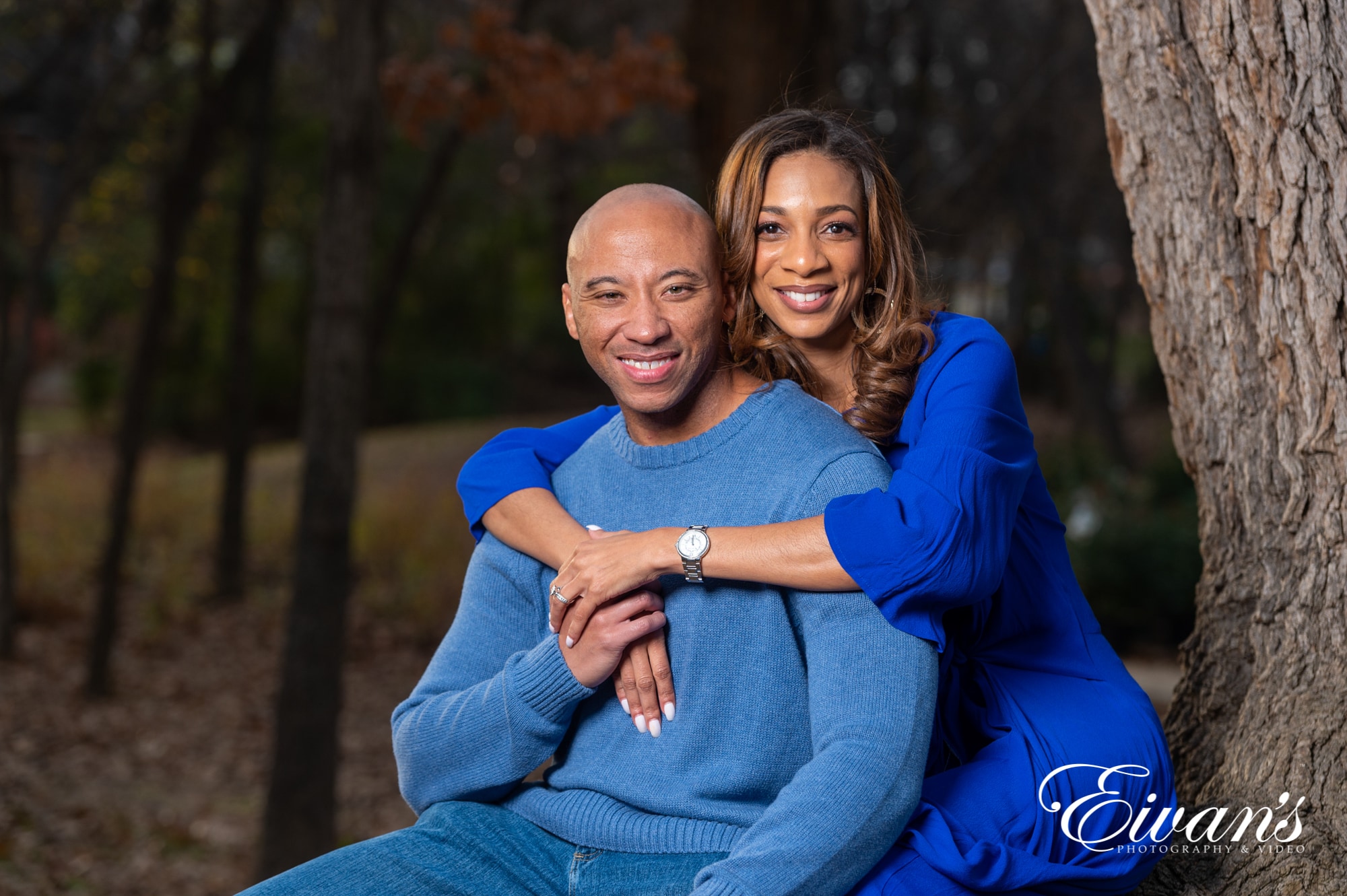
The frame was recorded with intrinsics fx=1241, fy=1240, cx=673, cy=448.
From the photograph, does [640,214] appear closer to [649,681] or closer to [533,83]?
[649,681]

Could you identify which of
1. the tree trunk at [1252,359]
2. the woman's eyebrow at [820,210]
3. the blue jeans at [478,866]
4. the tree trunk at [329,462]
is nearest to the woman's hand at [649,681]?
the blue jeans at [478,866]

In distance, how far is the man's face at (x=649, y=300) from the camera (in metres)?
2.43

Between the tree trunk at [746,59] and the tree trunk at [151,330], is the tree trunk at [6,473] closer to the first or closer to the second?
the tree trunk at [151,330]

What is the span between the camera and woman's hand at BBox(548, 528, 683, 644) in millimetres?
2295

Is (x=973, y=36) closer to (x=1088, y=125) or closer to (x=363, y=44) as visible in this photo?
(x=1088, y=125)

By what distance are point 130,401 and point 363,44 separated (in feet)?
16.2

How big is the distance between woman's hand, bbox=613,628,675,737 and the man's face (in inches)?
18.5

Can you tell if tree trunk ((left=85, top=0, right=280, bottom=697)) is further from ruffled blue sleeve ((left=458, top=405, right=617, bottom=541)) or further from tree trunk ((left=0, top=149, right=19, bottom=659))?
ruffled blue sleeve ((left=458, top=405, right=617, bottom=541))

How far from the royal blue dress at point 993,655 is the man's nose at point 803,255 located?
11.7 inches

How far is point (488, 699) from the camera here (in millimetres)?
2477

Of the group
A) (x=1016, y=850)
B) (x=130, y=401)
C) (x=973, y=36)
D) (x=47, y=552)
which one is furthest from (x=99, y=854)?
(x=973, y=36)

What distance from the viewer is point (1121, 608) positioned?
9555 mm

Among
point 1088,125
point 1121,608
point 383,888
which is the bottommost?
point 1121,608

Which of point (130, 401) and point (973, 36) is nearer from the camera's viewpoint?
point (130, 401)
